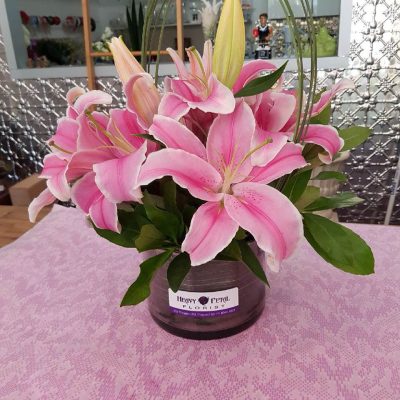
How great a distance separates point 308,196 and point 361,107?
7.39 feet

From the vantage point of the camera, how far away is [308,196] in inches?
21.4

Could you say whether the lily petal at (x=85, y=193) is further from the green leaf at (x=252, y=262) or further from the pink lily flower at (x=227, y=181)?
the green leaf at (x=252, y=262)

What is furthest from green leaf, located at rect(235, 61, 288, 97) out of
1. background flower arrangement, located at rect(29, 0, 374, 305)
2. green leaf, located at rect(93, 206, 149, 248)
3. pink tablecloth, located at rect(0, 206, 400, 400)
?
pink tablecloth, located at rect(0, 206, 400, 400)

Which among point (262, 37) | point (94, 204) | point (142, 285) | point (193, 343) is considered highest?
point (262, 37)

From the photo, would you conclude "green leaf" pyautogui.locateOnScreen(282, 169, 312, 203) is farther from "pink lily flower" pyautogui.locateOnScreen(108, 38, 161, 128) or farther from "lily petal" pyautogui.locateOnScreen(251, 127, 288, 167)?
"pink lily flower" pyautogui.locateOnScreen(108, 38, 161, 128)

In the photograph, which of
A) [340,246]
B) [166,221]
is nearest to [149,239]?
[166,221]

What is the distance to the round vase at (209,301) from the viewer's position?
1.87ft

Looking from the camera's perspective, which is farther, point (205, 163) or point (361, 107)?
point (361, 107)

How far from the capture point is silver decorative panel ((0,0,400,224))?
238 cm

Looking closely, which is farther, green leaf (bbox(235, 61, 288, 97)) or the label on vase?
the label on vase

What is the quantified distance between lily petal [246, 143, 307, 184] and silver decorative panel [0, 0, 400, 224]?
82.2 inches

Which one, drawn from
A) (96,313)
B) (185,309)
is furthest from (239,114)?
(96,313)

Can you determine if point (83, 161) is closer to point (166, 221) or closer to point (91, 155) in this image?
point (91, 155)

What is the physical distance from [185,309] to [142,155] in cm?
25
